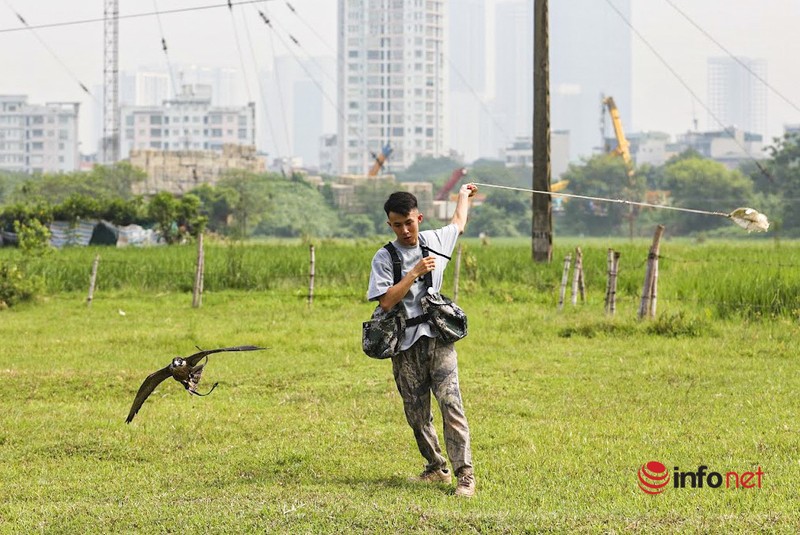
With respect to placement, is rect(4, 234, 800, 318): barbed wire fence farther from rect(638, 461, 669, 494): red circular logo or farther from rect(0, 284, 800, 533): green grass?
rect(638, 461, 669, 494): red circular logo

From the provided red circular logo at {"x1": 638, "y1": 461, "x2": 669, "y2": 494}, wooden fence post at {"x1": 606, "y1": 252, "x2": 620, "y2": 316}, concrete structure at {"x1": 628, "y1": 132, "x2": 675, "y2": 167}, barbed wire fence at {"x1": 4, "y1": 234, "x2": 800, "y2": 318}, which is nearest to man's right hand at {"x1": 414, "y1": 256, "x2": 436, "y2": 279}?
red circular logo at {"x1": 638, "y1": 461, "x2": 669, "y2": 494}

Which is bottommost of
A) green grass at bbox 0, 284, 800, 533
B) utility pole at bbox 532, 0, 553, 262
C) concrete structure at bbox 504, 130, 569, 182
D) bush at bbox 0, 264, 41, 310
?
green grass at bbox 0, 284, 800, 533

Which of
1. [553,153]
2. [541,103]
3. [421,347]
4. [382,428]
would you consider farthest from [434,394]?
[553,153]

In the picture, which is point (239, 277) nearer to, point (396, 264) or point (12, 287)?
point (12, 287)

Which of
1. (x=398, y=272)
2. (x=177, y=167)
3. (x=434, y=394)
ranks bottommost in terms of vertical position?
(x=434, y=394)

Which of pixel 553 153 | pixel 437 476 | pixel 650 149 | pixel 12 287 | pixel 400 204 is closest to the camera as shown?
pixel 400 204

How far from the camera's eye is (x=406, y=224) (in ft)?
20.6

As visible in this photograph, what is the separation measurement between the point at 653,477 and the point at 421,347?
1554 mm

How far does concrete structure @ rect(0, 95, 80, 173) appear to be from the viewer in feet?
573

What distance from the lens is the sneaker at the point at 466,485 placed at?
20.6 ft

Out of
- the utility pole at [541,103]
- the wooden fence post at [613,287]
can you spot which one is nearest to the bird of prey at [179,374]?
the wooden fence post at [613,287]

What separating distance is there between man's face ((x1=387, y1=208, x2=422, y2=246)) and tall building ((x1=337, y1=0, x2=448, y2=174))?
16683 cm

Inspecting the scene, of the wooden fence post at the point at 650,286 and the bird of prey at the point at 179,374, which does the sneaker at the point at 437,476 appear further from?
the wooden fence post at the point at 650,286

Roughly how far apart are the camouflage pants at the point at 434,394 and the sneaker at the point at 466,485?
0.04 m
